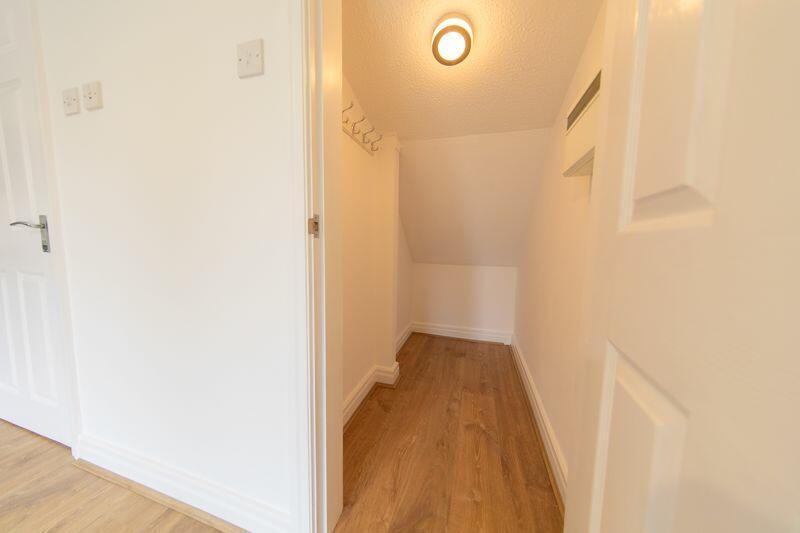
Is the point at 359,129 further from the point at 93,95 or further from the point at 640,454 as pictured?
the point at 640,454

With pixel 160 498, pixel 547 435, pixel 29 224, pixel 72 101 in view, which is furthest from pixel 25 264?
pixel 547 435

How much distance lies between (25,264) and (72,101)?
82 cm

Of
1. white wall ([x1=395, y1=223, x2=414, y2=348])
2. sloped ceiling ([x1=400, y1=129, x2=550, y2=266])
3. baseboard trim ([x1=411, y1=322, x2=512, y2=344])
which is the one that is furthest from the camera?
baseboard trim ([x1=411, y1=322, x2=512, y2=344])

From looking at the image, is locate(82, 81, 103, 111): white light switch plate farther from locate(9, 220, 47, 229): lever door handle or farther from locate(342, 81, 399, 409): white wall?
locate(342, 81, 399, 409): white wall

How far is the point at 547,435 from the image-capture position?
137cm

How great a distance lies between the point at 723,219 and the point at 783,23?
0.52 ft

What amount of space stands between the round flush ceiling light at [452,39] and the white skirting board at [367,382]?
1896mm

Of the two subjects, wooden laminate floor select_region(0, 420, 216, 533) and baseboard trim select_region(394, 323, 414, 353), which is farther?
baseboard trim select_region(394, 323, 414, 353)

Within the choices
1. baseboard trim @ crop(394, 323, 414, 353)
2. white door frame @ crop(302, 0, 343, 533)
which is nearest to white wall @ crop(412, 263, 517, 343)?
baseboard trim @ crop(394, 323, 414, 353)

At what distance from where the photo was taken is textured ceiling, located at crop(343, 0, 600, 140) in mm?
1072

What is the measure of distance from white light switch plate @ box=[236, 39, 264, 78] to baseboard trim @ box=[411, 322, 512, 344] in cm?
273

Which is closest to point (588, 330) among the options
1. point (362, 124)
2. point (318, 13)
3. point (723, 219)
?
point (723, 219)

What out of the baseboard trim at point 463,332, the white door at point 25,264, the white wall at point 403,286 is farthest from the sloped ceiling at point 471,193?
the white door at point 25,264

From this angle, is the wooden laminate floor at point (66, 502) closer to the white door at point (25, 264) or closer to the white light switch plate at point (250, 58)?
the white door at point (25, 264)
